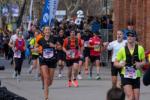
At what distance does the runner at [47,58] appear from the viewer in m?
15.9

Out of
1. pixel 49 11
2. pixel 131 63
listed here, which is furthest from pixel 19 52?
pixel 131 63

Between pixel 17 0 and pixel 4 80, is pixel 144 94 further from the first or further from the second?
pixel 17 0

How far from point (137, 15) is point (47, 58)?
13.7 metres

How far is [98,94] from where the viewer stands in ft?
59.7

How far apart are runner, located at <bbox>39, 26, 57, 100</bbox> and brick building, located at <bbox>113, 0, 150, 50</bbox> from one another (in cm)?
1177

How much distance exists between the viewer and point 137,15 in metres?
29.3

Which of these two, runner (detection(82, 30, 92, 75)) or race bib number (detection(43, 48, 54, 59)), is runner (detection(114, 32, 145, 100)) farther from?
runner (detection(82, 30, 92, 75))

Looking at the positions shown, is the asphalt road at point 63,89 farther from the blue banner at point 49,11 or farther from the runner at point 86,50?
the blue banner at point 49,11

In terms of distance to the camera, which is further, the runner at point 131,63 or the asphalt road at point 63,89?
the asphalt road at point 63,89

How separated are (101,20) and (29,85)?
16045 millimetres

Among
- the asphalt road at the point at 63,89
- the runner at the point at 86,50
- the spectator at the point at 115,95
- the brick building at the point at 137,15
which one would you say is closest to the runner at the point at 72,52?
the asphalt road at the point at 63,89

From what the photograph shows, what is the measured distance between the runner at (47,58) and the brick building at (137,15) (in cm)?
1177

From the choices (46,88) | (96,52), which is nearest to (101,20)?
(96,52)

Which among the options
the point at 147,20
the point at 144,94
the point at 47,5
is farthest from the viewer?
the point at 47,5
